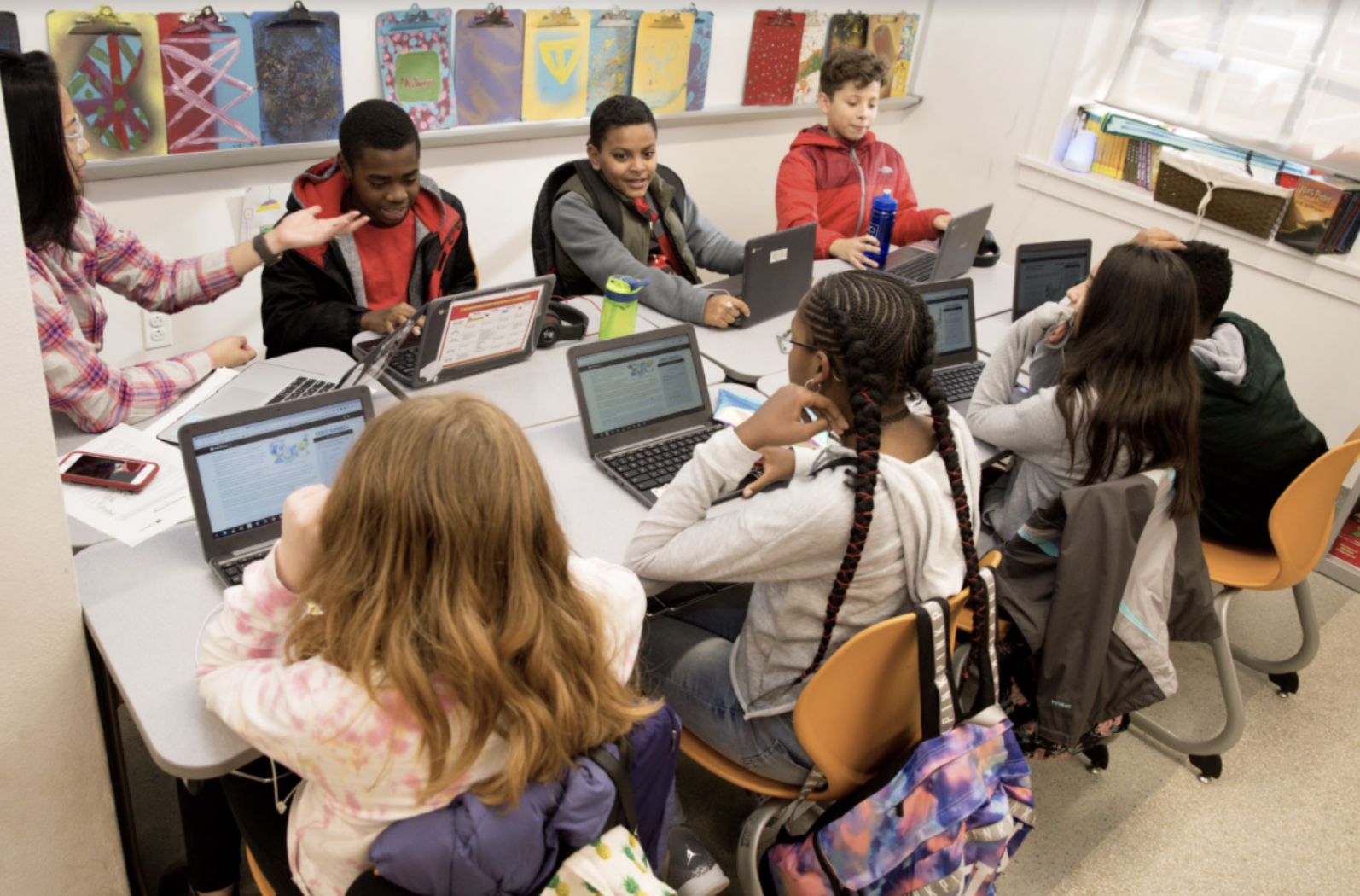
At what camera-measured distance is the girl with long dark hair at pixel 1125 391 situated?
1.74 meters

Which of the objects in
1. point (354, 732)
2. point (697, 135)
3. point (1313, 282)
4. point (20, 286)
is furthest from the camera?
point (697, 135)

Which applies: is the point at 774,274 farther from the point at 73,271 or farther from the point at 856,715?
the point at 73,271

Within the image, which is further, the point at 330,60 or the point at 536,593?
the point at 330,60

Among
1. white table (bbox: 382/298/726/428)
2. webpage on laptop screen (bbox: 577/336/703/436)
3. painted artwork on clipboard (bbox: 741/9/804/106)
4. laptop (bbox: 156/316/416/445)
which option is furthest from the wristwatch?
painted artwork on clipboard (bbox: 741/9/804/106)

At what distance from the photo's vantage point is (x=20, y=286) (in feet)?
3.52

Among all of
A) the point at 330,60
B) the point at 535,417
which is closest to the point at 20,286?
the point at 535,417

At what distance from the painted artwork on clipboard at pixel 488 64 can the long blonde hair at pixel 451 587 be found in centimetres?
258

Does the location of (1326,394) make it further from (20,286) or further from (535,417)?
(20,286)

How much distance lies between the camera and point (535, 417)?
1968 millimetres

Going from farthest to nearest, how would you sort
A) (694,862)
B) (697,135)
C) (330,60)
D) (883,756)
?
(697,135), (330,60), (694,862), (883,756)

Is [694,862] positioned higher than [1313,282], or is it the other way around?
[1313,282]

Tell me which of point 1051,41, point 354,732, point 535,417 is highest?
point 1051,41

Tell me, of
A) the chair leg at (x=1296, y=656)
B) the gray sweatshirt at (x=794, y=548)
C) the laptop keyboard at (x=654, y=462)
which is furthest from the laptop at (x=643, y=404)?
the chair leg at (x=1296, y=656)

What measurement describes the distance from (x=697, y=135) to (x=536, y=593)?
11.4 ft
